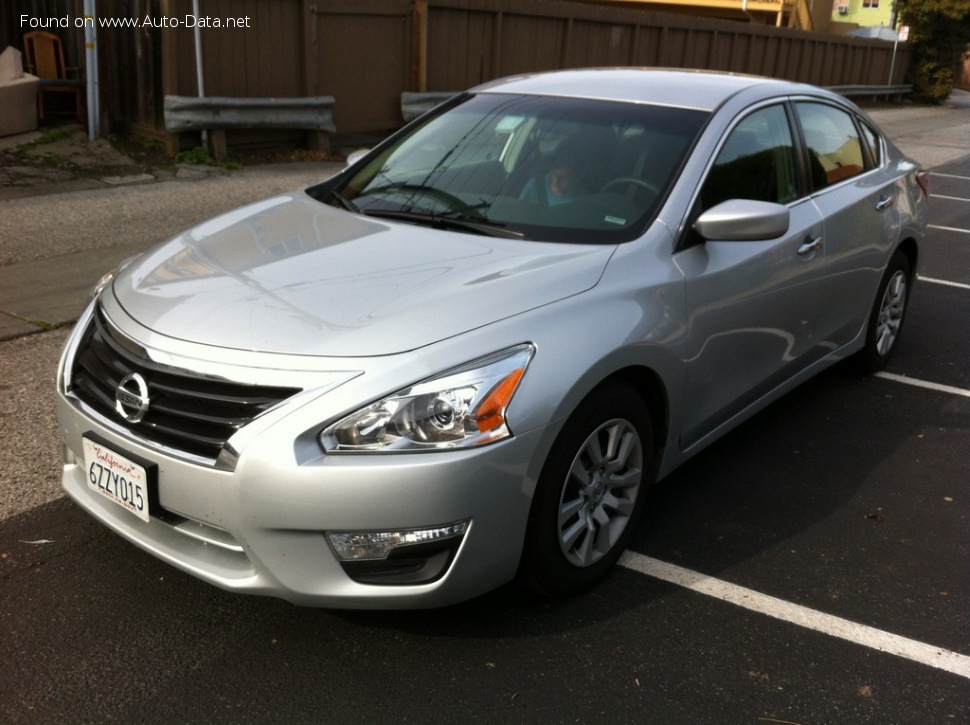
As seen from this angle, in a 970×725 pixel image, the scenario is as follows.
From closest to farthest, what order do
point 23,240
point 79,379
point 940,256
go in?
point 79,379 → point 23,240 → point 940,256

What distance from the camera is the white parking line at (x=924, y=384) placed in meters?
5.59

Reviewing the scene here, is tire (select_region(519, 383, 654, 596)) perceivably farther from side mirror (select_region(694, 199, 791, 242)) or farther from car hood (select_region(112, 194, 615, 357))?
side mirror (select_region(694, 199, 791, 242))

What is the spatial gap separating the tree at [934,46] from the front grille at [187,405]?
34516 millimetres

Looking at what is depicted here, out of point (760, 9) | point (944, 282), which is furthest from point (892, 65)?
point (944, 282)

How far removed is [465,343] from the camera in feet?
9.35

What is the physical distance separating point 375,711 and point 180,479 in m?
0.82

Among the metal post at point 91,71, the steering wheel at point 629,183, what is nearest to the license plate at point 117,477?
the steering wheel at point 629,183

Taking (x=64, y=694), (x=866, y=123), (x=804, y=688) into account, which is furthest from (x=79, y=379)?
(x=866, y=123)

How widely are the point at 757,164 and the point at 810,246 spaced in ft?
1.46

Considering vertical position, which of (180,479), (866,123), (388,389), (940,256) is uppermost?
(866,123)

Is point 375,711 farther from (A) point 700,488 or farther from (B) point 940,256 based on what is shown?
(B) point 940,256

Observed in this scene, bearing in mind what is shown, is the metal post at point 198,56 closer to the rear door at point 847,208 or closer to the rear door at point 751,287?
the rear door at point 847,208

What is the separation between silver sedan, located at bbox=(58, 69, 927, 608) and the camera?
2725 millimetres

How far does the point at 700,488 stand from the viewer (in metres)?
4.23
